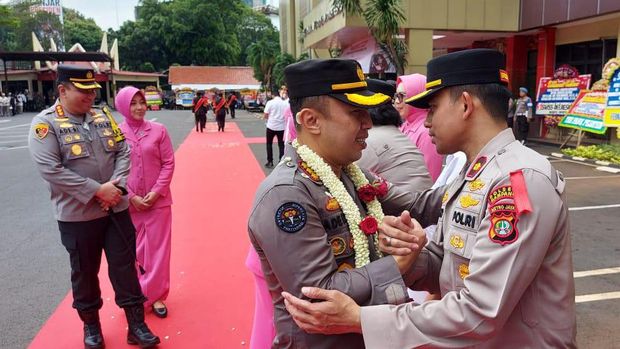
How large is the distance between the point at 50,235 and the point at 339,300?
5.74m

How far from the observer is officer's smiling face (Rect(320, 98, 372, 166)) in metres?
1.53

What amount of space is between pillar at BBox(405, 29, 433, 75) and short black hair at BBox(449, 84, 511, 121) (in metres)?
13.3

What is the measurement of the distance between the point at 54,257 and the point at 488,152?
16.5ft

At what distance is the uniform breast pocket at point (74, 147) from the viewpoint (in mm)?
3195

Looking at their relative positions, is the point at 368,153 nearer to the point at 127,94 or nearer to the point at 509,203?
the point at 509,203

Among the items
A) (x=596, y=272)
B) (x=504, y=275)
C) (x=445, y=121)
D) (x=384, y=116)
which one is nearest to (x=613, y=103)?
(x=596, y=272)

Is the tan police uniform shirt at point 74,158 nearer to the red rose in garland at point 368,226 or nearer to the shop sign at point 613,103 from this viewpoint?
the red rose in garland at point 368,226

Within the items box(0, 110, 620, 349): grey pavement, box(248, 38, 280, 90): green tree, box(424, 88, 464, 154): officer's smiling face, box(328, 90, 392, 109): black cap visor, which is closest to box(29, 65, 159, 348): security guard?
box(0, 110, 620, 349): grey pavement

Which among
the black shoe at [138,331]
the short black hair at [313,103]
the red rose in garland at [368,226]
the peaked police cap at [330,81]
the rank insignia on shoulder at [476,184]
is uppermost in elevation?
the peaked police cap at [330,81]

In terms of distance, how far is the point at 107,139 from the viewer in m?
3.39

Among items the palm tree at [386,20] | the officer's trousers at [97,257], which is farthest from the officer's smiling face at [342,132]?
the palm tree at [386,20]

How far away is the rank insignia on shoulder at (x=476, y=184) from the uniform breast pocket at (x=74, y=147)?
262 cm

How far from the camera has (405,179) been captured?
279cm

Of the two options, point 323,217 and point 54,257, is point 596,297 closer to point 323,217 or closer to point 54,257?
point 323,217
